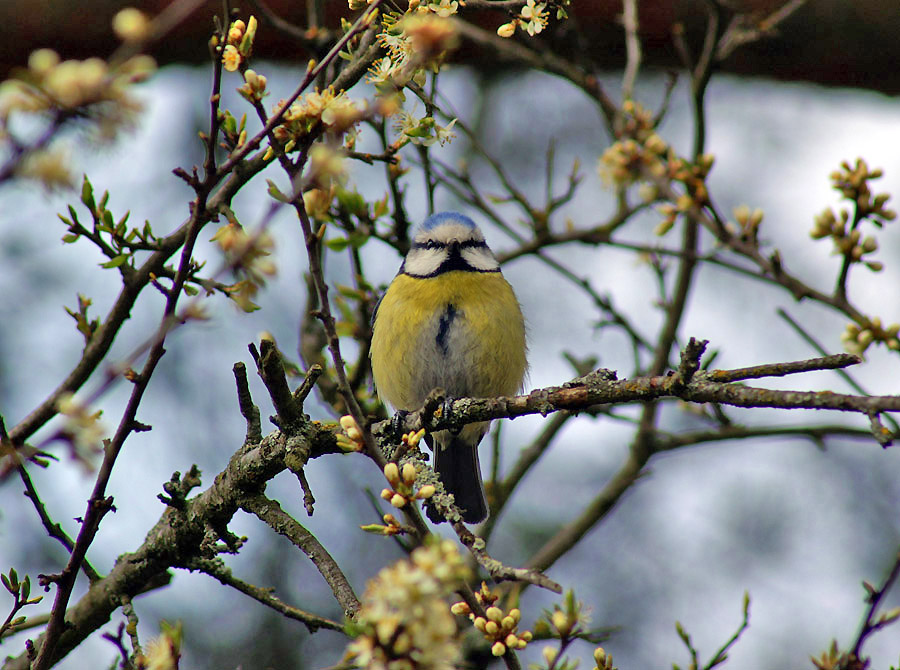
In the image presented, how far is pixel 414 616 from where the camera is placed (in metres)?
1.16

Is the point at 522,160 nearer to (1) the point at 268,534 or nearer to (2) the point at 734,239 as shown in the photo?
(1) the point at 268,534

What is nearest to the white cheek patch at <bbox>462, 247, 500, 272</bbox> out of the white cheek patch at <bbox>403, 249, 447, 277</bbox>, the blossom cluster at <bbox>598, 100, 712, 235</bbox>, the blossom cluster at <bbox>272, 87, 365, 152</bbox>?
the white cheek patch at <bbox>403, 249, 447, 277</bbox>

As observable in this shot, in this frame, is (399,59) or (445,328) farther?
(445,328)

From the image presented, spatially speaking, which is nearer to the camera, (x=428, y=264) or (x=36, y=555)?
(x=428, y=264)

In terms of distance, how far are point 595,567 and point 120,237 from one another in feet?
17.7

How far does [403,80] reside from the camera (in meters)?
1.83

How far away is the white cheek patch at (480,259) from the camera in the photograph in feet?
13.5

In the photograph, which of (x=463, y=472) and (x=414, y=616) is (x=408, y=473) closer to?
(x=414, y=616)

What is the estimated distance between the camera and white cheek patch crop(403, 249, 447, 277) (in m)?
4.03

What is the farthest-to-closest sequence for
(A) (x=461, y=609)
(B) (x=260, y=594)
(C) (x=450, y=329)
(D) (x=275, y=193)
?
(C) (x=450, y=329)
(B) (x=260, y=594)
(A) (x=461, y=609)
(D) (x=275, y=193)

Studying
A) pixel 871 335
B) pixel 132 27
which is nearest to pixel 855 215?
pixel 871 335

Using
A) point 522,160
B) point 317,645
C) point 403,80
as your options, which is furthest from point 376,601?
point 522,160

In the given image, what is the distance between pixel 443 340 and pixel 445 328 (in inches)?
2.1

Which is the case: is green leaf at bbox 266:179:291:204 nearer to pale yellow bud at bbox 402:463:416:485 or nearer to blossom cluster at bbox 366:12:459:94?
blossom cluster at bbox 366:12:459:94
